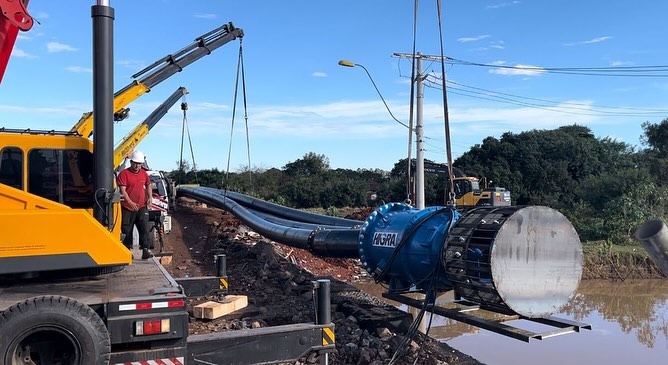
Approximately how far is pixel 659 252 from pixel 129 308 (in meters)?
4.38

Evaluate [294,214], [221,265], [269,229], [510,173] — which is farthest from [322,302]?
[510,173]

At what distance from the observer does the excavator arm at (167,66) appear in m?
13.3

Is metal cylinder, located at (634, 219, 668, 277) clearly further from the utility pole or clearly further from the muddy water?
the utility pole

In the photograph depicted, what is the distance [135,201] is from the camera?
838cm

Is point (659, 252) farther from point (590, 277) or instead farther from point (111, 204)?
point (590, 277)

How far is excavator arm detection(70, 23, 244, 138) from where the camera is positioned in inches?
523

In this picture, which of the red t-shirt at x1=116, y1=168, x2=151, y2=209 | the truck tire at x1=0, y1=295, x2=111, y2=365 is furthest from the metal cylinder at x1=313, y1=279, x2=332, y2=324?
the red t-shirt at x1=116, y1=168, x2=151, y2=209

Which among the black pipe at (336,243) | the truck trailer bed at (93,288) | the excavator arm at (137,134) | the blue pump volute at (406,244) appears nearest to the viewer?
the truck trailer bed at (93,288)

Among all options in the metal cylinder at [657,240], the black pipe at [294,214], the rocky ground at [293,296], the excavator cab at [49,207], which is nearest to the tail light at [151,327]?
the excavator cab at [49,207]

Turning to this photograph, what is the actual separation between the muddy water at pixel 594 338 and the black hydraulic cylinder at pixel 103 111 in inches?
169

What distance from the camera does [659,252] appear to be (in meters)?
4.25

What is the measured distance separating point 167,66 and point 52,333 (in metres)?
10.3

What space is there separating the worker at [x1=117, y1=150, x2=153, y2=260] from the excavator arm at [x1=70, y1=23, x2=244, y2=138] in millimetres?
4629

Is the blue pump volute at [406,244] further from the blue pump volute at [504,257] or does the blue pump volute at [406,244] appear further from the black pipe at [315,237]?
the black pipe at [315,237]
